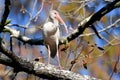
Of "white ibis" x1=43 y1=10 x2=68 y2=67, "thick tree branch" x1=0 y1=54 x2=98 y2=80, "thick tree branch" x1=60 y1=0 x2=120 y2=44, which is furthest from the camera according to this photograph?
"white ibis" x1=43 y1=10 x2=68 y2=67

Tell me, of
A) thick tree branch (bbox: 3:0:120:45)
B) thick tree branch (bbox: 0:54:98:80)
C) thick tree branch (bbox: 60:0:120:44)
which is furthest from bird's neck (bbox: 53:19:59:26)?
thick tree branch (bbox: 0:54:98:80)

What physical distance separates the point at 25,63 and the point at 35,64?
0.27 ft

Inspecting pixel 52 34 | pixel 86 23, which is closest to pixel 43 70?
pixel 86 23

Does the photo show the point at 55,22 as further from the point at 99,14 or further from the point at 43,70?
the point at 43,70

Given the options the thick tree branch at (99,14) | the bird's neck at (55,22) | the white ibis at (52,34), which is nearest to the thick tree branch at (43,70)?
the thick tree branch at (99,14)

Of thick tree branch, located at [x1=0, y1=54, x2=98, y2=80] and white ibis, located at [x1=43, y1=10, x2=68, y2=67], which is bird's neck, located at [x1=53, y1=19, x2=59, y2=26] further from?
thick tree branch, located at [x1=0, y1=54, x2=98, y2=80]

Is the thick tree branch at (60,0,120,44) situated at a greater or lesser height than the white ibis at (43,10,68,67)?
greater

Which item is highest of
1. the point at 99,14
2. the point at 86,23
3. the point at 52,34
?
the point at 99,14

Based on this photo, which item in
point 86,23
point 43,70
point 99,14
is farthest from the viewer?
point 86,23

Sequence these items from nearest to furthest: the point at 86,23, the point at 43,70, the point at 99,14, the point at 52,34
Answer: the point at 43,70, the point at 99,14, the point at 86,23, the point at 52,34

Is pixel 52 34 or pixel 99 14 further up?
pixel 99 14

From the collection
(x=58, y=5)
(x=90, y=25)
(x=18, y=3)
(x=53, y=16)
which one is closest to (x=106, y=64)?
(x=18, y=3)

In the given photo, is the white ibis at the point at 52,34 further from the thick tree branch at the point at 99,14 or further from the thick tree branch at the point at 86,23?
the thick tree branch at the point at 99,14

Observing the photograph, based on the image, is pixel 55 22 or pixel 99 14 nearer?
pixel 99 14
